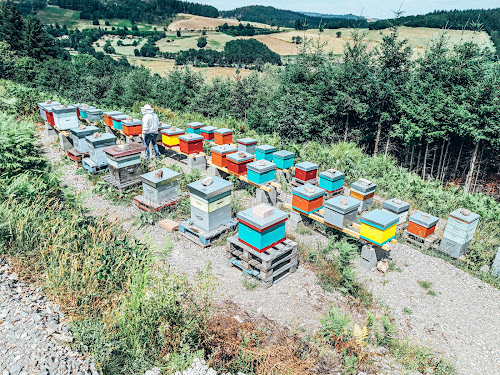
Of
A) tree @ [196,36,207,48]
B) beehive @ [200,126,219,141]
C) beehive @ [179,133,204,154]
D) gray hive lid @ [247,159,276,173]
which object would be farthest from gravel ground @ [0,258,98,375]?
tree @ [196,36,207,48]

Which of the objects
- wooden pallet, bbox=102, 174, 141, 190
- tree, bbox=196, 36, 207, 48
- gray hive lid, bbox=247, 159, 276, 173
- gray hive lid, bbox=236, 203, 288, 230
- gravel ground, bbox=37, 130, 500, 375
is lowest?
gravel ground, bbox=37, 130, 500, 375

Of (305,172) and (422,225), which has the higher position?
(305,172)

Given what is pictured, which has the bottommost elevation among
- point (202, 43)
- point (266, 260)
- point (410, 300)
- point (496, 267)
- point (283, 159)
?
point (410, 300)

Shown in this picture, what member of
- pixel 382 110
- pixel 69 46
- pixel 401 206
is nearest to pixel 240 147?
pixel 401 206

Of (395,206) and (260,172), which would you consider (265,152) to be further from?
(395,206)

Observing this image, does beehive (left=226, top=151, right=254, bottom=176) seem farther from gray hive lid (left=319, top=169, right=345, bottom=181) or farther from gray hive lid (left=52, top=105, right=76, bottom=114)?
gray hive lid (left=52, top=105, right=76, bottom=114)

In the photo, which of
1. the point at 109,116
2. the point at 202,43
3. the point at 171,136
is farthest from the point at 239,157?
the point at 202,43

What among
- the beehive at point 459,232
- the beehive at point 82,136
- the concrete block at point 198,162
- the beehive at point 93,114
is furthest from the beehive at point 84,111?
the beehive at point 459,232
